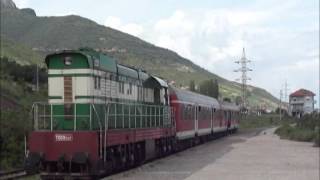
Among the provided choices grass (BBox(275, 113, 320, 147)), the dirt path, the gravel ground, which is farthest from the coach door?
grass (BBox(275, 113, 320, 147))

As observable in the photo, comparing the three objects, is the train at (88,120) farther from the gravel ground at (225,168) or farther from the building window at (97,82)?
the gravel ground at (225,168)

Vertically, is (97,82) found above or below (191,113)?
above

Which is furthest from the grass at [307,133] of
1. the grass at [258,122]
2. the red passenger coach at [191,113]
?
the grass at [258,122]

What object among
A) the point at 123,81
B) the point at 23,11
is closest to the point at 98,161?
the point at 123,81

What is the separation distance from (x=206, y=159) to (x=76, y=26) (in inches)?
4321

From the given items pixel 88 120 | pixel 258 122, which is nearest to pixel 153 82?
pixel 88 120

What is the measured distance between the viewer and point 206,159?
2661cm

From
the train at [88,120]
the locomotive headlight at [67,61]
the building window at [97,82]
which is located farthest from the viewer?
the building window at [97,82]

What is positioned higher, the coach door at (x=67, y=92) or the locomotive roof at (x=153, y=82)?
the locomotive roof at (x=153, y=82)

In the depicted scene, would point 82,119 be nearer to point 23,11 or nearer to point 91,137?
point 91,137

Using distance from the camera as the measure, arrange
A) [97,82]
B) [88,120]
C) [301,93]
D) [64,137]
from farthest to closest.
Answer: [301,93] < [97,82] < [88,120] < [64,137]

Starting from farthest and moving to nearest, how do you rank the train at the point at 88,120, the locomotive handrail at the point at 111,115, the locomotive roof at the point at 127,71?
1. the locomotive roof at the point at 127,71
2. the locomotive handrail at the point at 111,115
3. the train at the point at 88,120

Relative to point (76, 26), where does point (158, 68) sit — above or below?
below

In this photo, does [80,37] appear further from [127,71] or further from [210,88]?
[127,71]
